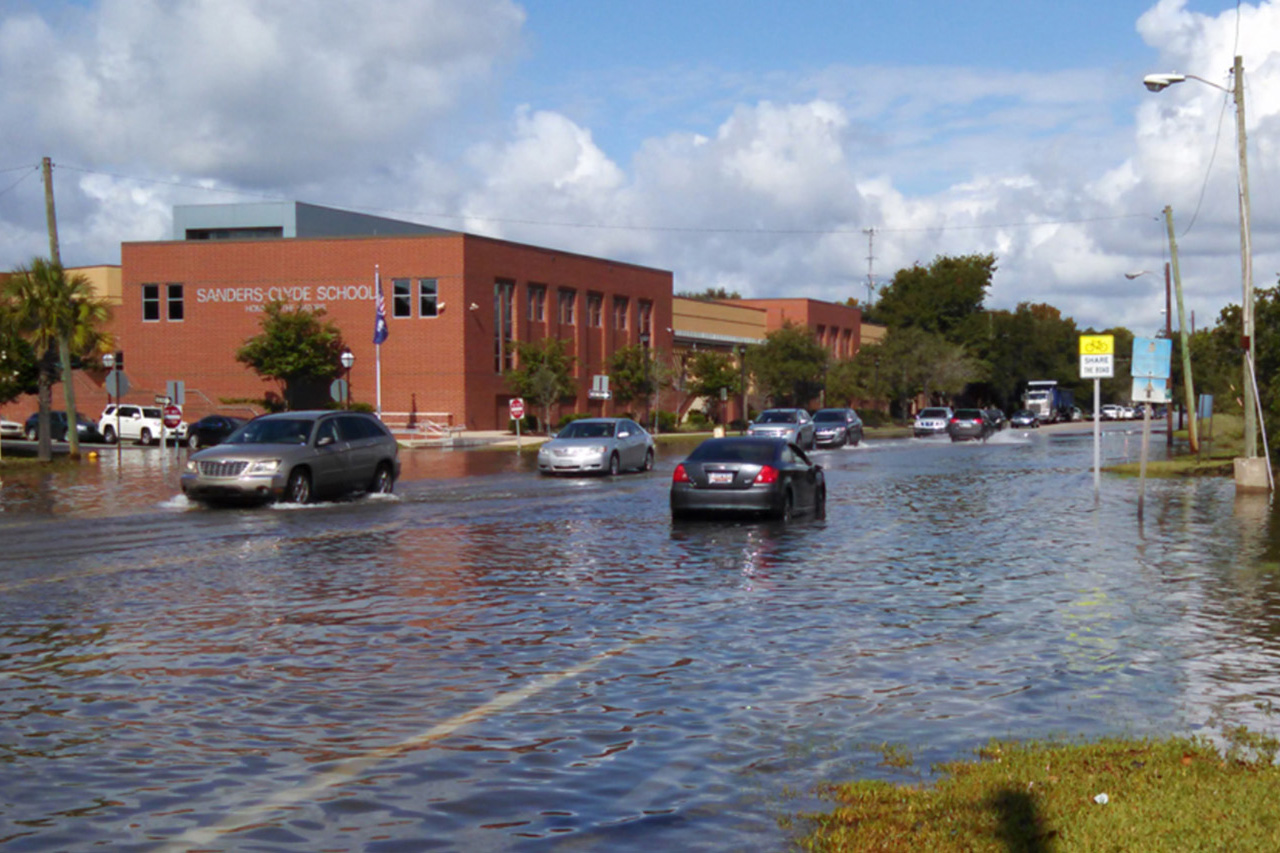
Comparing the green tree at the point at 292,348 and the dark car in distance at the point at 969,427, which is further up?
the green tree at the point at 292,348

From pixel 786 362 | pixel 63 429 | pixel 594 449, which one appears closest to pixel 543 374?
pixel 63 429

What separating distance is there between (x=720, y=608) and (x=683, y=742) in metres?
5.13

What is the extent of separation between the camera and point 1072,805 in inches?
245

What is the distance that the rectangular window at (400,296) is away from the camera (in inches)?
2886

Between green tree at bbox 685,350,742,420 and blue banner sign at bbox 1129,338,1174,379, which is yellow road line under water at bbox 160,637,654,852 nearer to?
blue banner sign at bbox 1129,338,1174,379

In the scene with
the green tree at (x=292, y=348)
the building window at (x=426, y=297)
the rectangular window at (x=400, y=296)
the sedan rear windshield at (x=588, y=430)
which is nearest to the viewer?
the sedan rear windshield at (x=588, y=430)

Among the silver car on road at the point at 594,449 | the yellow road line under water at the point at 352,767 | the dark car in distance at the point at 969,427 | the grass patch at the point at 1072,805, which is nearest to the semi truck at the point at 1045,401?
the dark car in distance at the point at 969,427

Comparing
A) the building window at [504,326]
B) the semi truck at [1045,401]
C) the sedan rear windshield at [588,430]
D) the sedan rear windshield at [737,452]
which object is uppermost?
the building window at [504,326]

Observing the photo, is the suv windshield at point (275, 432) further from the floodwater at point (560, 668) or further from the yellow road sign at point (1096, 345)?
the yellow road sign at point (1096, 345)

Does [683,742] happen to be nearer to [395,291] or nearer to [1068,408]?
[395,291]

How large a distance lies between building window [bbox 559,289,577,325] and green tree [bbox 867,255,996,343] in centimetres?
5754

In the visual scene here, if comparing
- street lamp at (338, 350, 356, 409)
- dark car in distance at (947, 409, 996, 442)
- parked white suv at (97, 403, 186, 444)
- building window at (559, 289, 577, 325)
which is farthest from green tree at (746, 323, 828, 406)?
parked white suv at (97, 403, 186, 444)

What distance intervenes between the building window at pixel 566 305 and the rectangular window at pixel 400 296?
1223 centimetres

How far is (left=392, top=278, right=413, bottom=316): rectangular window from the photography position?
73312mm
